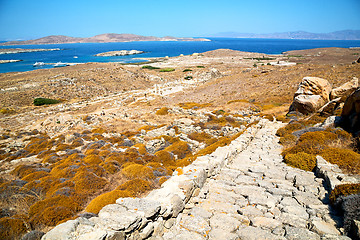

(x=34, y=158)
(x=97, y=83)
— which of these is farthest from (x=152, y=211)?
(x=97, y=83)

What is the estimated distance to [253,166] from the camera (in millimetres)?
9156

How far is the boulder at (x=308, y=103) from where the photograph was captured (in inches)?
760

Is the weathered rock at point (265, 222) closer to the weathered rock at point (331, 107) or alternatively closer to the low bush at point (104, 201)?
the low bush at point (104, 201)

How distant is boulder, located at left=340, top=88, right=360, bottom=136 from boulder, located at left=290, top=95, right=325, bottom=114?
717 centimetres

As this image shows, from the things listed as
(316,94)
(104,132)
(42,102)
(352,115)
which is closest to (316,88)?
(316,94)

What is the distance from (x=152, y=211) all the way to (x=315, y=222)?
4100 mm

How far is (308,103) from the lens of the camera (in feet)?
63.7

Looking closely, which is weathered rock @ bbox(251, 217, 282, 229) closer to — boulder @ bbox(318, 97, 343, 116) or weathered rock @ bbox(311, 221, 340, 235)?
weathered rock @ bbox(311, 221, 340, 235)

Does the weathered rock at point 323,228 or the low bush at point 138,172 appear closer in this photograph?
the weathered rock at point 323,228

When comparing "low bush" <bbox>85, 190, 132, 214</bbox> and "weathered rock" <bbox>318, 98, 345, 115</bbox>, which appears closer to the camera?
"low bush" <bbox>85, 190, 132, 214</bbox>

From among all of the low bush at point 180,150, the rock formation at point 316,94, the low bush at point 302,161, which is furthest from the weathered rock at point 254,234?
the rock formation at point 316,94

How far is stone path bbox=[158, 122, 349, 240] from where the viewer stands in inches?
190

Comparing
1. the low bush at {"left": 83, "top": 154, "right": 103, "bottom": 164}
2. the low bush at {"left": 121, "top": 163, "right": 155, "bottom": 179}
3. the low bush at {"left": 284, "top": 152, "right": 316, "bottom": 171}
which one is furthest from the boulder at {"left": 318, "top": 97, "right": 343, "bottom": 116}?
the low bush at {"left": 83, "top": 154, "right": 103, "bottom": 164}

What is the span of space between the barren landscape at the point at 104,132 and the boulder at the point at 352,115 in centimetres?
319
